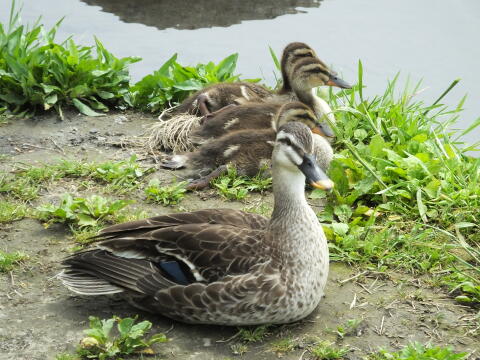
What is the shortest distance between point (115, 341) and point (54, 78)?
3.24m

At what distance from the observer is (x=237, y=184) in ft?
17.9

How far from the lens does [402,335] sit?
13.1ft

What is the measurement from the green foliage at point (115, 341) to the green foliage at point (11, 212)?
1.37 meters

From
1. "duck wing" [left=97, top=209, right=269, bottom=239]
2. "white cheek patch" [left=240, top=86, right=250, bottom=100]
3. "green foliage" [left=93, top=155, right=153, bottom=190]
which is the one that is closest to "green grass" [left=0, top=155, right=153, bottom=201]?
"green foliage" [left=93, top=155, right=153, bottom=190]

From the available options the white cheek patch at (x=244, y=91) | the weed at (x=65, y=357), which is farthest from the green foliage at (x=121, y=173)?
the weed at (x=65, y=357)

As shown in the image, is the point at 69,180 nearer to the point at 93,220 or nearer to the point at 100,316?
the point at 93,220

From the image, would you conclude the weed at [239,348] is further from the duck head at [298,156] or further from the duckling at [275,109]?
the duckling at [275,109]

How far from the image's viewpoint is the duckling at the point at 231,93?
20.2 ft

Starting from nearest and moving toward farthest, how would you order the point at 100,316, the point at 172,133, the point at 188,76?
the point at 100,316
the point at 172,133
the point at 188,76

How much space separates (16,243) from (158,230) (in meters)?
1.12

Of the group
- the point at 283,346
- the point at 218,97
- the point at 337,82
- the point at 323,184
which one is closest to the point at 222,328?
the point at 283,346

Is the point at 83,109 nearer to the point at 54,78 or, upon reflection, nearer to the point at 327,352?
the point at 54,78

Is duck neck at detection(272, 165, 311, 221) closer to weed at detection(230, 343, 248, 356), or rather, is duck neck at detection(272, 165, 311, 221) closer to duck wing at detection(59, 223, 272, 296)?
duck wing at detection(59, 223, 272, 296)

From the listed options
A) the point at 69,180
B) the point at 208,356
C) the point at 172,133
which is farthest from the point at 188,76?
the point at 208,356
